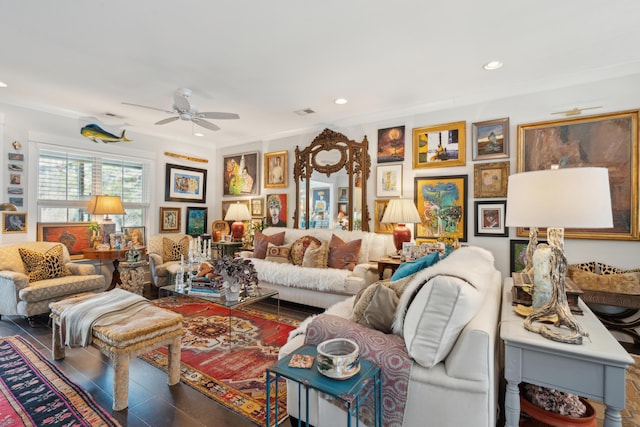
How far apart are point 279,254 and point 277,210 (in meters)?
1.19

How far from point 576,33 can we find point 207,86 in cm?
350

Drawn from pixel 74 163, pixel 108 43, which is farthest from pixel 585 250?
pixel 74 163

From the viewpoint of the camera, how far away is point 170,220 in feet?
18.1

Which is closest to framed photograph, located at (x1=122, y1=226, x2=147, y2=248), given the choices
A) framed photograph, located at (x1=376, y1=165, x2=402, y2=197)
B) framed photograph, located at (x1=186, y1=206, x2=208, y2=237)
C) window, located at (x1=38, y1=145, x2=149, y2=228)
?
window, located at (x1=38, y1=145, x2=149, y2=228)

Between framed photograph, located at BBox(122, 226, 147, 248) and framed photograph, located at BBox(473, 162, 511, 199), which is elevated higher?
framed photograph, located at BBox(473, 162, 511, 199)

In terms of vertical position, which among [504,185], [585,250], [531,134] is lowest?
[585,250]

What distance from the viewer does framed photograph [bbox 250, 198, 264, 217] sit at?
5602 mm

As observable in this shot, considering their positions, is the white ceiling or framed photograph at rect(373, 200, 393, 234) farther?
framed photograph at rect(373, 200, 393, 234)

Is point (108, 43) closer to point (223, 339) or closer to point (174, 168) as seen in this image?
point (223, 339)

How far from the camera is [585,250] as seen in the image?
314cm

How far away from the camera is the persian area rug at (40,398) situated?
5.77ft

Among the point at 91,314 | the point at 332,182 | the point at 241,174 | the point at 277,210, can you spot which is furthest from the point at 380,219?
the point at 91,314

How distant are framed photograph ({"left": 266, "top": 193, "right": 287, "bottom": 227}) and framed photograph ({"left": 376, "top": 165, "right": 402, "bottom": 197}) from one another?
172cm

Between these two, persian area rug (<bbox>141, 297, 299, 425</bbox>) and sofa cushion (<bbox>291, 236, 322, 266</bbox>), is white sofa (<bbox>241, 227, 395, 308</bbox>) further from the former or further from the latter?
persian area rug (<bbox>141, 297, 299, 425</bbox>)
